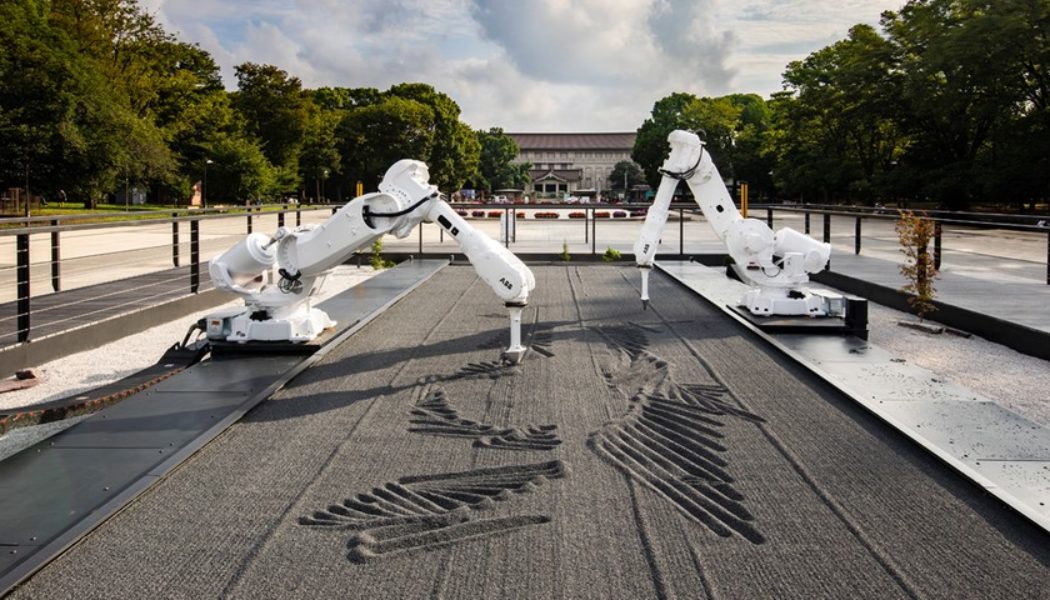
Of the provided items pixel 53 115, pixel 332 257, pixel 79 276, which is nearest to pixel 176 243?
pixel 79 276

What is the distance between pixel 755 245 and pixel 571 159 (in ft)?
472

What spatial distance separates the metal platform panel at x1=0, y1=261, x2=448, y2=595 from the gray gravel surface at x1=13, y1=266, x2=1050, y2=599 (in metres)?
0.10

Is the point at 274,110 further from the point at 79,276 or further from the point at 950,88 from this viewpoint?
the point at 79,276

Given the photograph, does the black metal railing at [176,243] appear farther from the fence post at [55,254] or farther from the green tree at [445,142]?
the green tree at [445,142]

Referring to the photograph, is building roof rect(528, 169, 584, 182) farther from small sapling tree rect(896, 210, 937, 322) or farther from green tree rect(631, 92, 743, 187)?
small sapling tree rect(896, 210, 937, 322)

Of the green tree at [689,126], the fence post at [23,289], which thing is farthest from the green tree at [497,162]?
the fence post at [23,289]

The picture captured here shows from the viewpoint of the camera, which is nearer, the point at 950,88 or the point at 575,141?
the point at 950,88

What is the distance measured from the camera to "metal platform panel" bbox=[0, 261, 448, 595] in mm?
3256

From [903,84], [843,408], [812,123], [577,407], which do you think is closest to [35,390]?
[577,407]

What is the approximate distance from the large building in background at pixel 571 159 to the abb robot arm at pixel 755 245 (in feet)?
374

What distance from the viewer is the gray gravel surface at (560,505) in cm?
296

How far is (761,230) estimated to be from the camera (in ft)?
29.4

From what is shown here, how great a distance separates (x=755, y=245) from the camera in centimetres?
891

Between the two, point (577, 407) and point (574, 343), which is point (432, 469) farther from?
point (574, 343)
